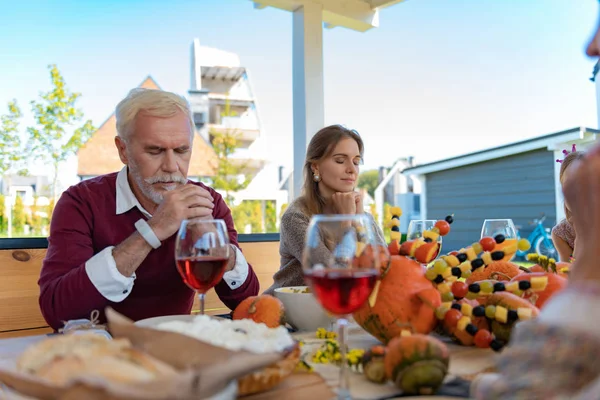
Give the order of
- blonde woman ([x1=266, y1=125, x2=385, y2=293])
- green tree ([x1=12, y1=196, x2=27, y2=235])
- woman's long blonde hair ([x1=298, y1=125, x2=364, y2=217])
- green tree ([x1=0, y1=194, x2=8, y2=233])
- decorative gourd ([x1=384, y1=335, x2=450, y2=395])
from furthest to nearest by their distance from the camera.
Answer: green tree ([x1=12, y1=196, x2=27, y2=235]), green tree ([x1=0, y1=194, x2=8, y2=233]), woman's long blonde hair ([x1=298, y1=125, x2=364, y2=217]), blonde woman ([x1=266, y1=125, x2=385, y2=293]), decorative gourd ([x1=384, y1=335, x2=450, y2=395])

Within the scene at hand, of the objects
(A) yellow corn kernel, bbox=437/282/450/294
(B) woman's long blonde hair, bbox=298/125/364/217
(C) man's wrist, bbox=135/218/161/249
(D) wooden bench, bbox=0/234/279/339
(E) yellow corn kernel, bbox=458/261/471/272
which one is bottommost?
A: (D) wooden bench, bbox=0/234/279/339

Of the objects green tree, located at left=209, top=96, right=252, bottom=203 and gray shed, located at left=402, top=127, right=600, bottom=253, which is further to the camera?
green tree, located at left=209, top=96, right=252, bottom=203

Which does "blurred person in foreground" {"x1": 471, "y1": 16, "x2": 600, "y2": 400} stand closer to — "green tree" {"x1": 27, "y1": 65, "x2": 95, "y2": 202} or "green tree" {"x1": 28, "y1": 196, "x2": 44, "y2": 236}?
"green tree" {"x1": 28, "y1": 196, "x2": 44, "y2": 236}

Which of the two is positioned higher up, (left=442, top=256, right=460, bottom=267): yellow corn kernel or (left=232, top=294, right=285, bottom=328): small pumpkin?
(left=442, top=256, right=460, bottom=267): yellow corn kernel

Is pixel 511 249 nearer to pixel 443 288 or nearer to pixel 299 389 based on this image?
pixel 443 288

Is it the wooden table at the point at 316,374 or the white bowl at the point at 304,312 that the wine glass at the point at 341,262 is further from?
the white bowl at the point at 304,312

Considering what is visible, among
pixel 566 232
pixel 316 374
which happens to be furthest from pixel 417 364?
pixel 566 232

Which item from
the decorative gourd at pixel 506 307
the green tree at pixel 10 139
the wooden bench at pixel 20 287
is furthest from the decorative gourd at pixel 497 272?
the green tree at pixel 10 139

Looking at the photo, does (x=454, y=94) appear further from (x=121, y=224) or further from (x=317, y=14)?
(x=121, y=224)

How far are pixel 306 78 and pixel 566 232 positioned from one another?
190 cm

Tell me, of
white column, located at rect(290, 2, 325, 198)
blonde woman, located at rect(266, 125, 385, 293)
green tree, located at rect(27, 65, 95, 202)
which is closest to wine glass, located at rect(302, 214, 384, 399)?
blonde woman, located at rect(266, 125, 385, 293)

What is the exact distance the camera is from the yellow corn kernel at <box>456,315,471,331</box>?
35.8 inches

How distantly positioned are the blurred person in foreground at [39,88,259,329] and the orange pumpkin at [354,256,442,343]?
0.70m

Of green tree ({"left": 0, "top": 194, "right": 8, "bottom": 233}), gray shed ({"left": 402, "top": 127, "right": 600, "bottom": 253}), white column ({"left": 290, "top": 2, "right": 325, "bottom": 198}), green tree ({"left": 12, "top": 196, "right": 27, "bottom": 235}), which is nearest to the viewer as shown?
white column ({"left": 290, "top": 2, "right": 325, "bottom": 198})
